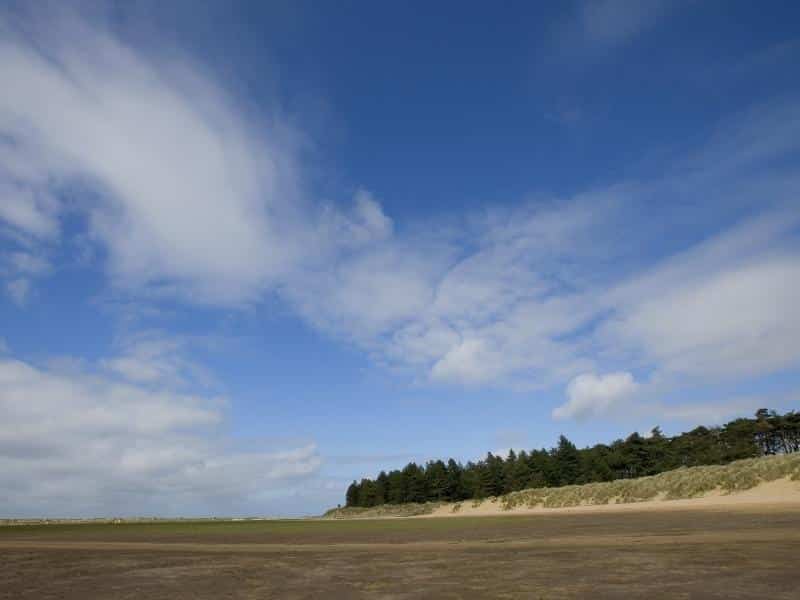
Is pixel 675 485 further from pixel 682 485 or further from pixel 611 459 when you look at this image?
pixel 611 459

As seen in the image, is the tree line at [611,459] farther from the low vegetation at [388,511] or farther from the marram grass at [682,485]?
the marram grass at [682,485]

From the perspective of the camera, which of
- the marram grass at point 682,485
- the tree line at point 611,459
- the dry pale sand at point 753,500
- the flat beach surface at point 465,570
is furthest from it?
the tree line at point 611,459

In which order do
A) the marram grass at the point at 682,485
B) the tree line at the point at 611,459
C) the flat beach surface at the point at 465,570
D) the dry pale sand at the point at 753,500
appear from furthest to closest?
the tree line at the point at 611,459 < the marram grass at the point at 682,485 < the dry pale sand at the point at 753,500 < the flat beach surface at the point at 465,570

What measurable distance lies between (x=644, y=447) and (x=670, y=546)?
3542 inches

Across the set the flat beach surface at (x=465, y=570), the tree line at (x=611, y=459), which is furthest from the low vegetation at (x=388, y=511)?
the flat beach surface at (x=465, y=570)

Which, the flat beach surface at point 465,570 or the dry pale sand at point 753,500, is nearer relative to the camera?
the flat beach surface at point 465,570

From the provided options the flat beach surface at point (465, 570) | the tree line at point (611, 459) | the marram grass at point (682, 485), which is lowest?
the flat beach surface at point (465, 570)

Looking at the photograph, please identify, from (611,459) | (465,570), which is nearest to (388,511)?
(611,459)

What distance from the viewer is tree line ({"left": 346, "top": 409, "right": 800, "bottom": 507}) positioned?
9844 centimetres

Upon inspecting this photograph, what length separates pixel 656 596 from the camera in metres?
10.7

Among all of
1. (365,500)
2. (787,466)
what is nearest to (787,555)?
(787,466)

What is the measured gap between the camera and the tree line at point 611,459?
98438mm

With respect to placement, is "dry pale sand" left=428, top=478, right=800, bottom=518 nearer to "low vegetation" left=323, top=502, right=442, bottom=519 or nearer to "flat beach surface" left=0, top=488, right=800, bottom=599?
"flat beach surface" left=0, top=488, right=800, bottom=599

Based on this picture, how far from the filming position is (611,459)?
328 feet
